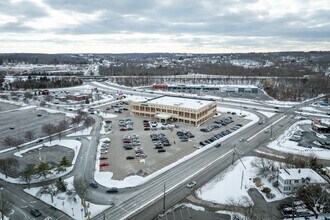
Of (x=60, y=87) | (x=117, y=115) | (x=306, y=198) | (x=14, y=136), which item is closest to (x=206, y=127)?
(x=117, y=115)

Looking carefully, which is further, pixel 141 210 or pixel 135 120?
pixel 135 120

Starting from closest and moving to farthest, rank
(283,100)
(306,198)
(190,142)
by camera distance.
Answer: (306,198) < (190,142) < (283,100)

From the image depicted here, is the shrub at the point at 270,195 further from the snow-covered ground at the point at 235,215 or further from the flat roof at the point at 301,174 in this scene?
the snow-covered ground at the point at 235,215

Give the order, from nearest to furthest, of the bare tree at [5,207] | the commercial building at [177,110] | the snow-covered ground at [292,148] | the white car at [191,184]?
1. the bare tree at [5,207]
2. the white car at [191,184]
3. the snow-covered ground at [292,148]
4. the commercial building at [177,110]

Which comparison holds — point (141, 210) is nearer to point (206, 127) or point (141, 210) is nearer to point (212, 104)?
point (206, 127)

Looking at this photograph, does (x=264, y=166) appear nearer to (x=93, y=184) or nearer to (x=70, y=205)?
(x=93, y=184)

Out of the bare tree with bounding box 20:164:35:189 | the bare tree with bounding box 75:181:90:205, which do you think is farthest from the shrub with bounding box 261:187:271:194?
the bare tree with bounding box 20:164:35:189

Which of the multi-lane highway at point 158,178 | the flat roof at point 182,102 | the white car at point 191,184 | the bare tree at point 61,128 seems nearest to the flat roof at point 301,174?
the multi-lane highway at point 158,178

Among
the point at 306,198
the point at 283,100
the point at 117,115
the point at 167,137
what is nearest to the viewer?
the point at 306,198
